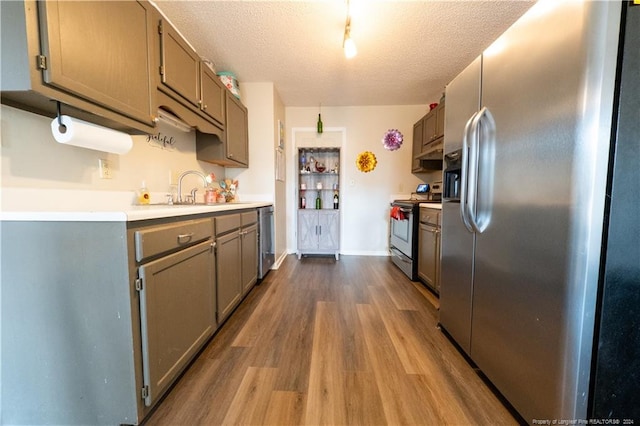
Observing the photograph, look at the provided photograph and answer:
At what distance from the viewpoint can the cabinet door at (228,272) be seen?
1.60 m

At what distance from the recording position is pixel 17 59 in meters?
0.84

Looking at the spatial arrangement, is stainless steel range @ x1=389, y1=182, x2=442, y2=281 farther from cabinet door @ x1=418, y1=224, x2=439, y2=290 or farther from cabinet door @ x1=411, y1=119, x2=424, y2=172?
cabinet door @ x1=411, y1=119, x2=424, y2=172

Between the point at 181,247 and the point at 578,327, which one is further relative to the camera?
the point at 181,247

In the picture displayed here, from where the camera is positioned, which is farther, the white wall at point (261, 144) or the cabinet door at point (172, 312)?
the white wall at point (261, 144)

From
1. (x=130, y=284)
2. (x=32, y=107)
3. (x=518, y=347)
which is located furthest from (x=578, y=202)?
(x=32, y=107)

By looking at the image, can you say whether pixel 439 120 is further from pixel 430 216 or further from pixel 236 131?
pixel 236 131

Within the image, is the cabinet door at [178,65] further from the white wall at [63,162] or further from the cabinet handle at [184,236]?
the cabinet handle at [184,236]

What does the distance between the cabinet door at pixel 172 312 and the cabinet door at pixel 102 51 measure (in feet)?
2.69

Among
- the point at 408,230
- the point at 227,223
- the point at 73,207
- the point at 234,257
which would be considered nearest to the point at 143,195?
the point at 73,207

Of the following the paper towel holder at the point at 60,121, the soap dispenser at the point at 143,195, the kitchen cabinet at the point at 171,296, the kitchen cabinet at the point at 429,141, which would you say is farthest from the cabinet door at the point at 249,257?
the kitchen cabinet at the point at 429,141

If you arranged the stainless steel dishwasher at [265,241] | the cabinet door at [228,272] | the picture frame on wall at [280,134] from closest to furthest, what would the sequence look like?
the cabinet door at [228,272]
the stainless steel dishwasher at [265,241]
the picture frame on wall at [280,134]

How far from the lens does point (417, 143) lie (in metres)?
3.46

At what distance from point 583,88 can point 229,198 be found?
9.29ft

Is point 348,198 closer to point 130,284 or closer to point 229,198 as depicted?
point 229,198
